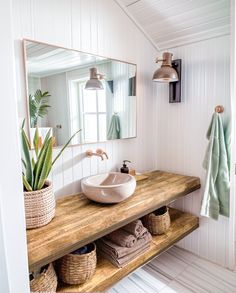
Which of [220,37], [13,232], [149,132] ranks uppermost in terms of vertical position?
[220,37]

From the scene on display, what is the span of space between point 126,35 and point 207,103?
3.08 ft

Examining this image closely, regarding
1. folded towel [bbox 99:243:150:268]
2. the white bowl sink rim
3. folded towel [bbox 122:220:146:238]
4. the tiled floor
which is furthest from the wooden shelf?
the white bowl sink rim

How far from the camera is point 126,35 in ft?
6.50

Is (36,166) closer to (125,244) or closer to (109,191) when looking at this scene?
(109,191)

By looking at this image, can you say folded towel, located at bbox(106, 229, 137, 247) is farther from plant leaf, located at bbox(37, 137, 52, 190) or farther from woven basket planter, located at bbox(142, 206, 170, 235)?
plant leaf, located at bbox(37, 137, 52, 190)

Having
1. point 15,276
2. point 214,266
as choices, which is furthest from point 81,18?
point 214,266

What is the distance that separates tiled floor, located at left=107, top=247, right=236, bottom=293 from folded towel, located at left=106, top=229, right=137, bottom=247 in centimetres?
54

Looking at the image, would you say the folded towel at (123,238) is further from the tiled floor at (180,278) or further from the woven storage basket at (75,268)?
the tiled floor at (180,278)

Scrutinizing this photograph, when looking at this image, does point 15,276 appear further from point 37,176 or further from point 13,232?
point 37,176

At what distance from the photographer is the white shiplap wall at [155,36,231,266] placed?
1919 millimetres

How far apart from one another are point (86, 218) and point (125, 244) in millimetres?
400

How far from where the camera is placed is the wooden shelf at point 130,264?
129cm

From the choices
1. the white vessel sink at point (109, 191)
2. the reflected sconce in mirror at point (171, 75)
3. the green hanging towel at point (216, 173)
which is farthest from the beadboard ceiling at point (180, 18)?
the white vessel sink at point (109, 191)

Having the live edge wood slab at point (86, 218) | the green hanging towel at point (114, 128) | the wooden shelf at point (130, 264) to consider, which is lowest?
the wooden shelf at point (130, 264)
